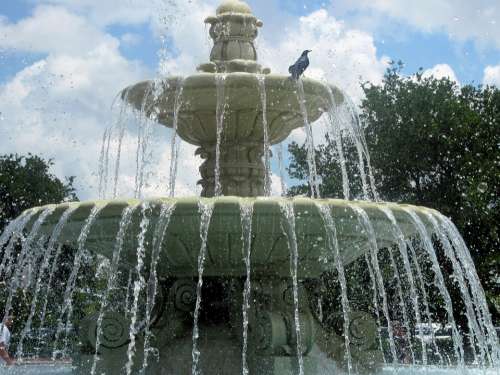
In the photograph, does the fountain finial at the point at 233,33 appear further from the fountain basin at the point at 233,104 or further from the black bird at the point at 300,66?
the black bird at the point at 300,66

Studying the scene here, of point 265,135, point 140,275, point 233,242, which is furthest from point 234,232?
point 265,135

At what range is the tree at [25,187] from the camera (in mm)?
32906

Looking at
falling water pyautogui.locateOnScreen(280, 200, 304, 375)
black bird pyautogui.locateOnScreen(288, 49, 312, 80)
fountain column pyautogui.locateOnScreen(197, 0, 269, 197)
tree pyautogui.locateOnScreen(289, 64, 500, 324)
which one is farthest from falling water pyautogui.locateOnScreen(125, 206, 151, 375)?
tree pyautogui.locateOnScreen(289, 64, 500, 324)

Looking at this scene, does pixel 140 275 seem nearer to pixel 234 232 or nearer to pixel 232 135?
pixel 234 232

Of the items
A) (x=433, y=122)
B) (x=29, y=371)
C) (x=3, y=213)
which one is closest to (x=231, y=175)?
(x=29, y=371)

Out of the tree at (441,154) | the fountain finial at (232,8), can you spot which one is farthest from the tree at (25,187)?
the fountain finial at (232,8)

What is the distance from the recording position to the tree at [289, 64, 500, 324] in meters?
24.7

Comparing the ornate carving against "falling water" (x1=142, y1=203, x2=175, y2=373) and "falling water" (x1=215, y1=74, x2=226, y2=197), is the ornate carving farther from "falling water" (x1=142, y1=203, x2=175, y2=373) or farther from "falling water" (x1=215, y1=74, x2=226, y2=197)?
"falling water" (x1=142, y1=203, x2=175, y2=373)

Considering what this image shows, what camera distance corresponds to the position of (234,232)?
7250mm

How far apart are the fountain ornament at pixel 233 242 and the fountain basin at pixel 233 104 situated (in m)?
0.02

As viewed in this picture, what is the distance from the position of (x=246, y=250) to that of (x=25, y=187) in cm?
2817

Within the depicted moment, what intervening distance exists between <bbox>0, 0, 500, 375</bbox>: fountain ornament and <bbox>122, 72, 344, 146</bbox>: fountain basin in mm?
19

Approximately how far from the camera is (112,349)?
8094 mm

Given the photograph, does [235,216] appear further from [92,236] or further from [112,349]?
[112,349]
